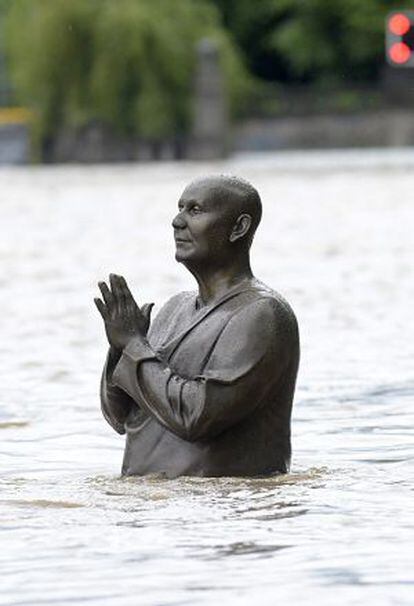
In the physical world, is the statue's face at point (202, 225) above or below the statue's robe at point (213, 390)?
above

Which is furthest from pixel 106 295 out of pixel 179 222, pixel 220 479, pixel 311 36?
pixel 311 36

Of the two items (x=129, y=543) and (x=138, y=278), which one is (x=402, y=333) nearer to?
(x=138, y=278)

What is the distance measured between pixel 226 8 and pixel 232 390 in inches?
3040

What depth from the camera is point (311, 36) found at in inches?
3319

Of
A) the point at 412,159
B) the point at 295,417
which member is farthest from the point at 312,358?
the point at 412,159

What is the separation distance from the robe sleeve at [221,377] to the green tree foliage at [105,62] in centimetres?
5386

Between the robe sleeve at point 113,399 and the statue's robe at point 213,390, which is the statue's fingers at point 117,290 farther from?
the robe sleeve at point 113,399

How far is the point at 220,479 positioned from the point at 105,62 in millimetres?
54143

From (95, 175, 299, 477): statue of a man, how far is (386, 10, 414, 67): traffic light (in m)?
28.8

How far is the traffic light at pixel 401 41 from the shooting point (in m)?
38.2

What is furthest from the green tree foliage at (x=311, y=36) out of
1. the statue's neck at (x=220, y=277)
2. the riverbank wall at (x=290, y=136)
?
the statue's neck at (x=220, y=277)

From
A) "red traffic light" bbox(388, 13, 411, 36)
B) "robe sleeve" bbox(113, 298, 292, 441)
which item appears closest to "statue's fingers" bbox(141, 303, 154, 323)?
"robe sleeve" bbox(113, 298, 292, 441)

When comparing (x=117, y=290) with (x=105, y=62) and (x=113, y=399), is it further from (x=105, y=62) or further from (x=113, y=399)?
(x=105, y=62)

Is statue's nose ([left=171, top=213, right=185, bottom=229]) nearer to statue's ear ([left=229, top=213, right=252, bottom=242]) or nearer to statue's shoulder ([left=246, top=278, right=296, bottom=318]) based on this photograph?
statue's ear ([left=229, top=213, right=252, bottom=242])
